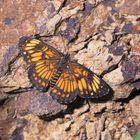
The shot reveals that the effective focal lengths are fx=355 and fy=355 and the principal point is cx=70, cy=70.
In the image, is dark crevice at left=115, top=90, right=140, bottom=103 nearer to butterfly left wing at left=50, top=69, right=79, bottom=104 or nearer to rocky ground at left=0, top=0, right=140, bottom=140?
rocky ground at left=0, top=0, right=140, bottom=140

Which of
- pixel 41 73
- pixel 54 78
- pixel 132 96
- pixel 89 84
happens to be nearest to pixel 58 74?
pixel 54 78

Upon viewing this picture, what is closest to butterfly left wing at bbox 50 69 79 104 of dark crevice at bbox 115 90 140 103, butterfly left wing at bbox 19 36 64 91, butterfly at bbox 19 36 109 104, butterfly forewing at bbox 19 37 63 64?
butterfly at bbox 19 36 109 104

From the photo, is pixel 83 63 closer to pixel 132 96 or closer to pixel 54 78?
pixel 54 78

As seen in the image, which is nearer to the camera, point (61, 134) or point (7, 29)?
point (61, 134)

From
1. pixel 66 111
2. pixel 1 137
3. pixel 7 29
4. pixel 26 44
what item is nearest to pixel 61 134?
pixel 66 111

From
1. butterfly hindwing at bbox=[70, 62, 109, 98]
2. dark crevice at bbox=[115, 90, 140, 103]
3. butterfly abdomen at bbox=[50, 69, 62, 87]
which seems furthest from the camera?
dark crevice at bbox=[115, 90, 140, 103]

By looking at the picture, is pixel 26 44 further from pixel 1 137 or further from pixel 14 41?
pixel 1 137
